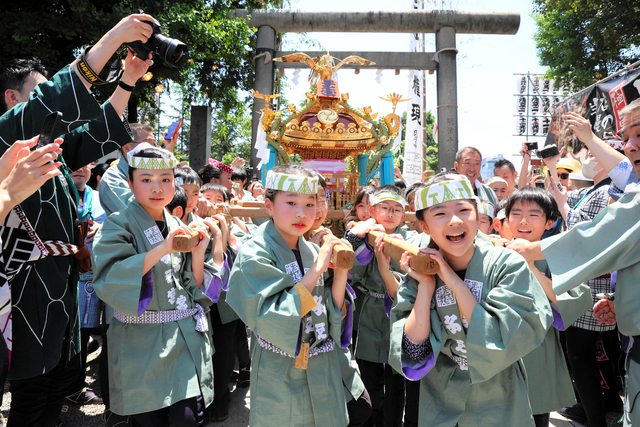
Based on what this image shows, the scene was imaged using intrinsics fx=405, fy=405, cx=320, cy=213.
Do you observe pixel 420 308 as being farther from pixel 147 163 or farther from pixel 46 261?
pixel 46 261

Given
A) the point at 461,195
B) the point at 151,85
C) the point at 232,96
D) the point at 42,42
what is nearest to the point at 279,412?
the point at 461,195

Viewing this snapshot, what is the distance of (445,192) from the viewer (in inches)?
72.1

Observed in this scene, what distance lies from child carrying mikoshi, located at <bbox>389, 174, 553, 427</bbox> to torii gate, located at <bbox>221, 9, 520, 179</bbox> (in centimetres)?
844

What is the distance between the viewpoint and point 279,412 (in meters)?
1.96

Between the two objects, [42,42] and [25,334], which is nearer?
[25,334]

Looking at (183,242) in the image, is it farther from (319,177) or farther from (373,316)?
(373,316)

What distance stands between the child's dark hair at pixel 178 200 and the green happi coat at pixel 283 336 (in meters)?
1.19

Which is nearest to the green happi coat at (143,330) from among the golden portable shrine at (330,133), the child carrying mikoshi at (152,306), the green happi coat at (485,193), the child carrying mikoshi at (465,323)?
the child carrying mikoshi at (152,306)

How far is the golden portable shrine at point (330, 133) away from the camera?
6031mm

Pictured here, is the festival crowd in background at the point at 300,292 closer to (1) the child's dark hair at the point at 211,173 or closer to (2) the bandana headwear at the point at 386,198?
(2) the bandana headwear at the point at 386,198

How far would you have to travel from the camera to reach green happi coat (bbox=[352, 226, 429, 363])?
111 inches

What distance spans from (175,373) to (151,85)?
791cm

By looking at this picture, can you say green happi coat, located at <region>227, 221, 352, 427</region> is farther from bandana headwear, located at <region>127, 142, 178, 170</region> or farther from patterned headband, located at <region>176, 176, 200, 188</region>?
patterned headband, located at <region>176, 176, 200, 188</region>

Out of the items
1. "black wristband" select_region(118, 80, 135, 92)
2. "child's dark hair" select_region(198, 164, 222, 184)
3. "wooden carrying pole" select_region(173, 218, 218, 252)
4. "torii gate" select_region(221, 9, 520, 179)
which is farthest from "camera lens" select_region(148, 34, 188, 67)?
"torii gate" select_region(221, 9, 520, 179)
